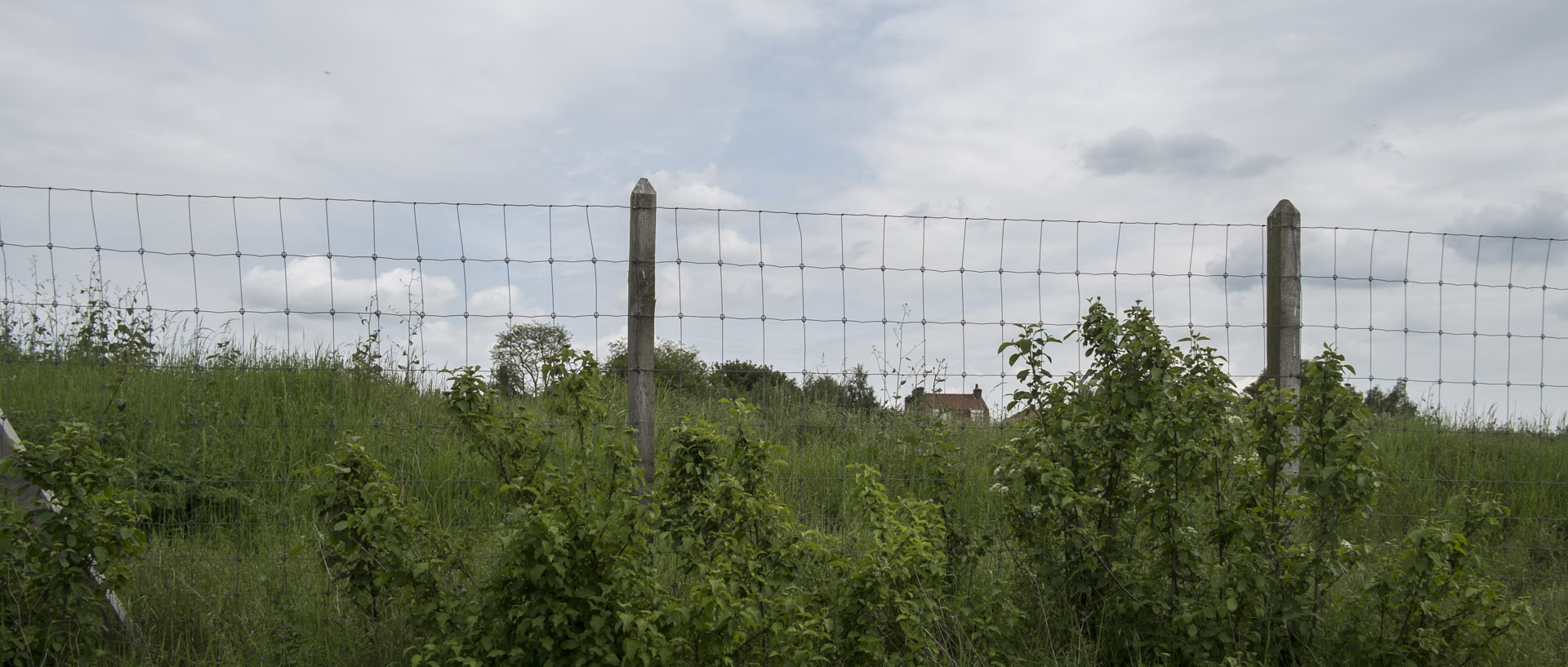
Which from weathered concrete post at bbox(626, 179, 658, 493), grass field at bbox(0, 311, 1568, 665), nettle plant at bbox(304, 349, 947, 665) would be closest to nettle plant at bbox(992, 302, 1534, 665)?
grass field at bbox(0, 311, 1568, 665)

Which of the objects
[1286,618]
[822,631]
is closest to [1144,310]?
[1286,618]

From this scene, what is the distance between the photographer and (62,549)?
385 centimetres

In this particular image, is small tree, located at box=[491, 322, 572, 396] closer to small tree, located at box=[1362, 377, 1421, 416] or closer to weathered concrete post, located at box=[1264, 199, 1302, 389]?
weathered concrete post, located at box=[1264, 199, 1302, 389]

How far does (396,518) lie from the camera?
3.78 m

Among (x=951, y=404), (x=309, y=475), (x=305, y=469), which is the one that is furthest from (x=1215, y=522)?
(x=309, y=475)

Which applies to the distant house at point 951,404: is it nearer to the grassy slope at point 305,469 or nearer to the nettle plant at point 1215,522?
the grassy slope at point 305,469

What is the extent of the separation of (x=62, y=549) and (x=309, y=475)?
6.90 ft

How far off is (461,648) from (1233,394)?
3.07 meters

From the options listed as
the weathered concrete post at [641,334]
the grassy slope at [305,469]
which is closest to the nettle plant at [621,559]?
the grassy slope at [305,469]

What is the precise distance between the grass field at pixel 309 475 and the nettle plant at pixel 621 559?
60cm

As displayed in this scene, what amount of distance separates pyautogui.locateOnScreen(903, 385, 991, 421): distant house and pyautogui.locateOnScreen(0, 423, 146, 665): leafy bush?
3.69 metres

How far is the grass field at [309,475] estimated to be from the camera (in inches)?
178

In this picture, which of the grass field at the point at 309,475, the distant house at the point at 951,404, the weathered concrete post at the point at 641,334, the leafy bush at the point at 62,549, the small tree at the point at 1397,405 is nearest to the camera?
the leafy bush at the point at 62,549

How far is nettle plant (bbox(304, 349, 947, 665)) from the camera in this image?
3.49m
